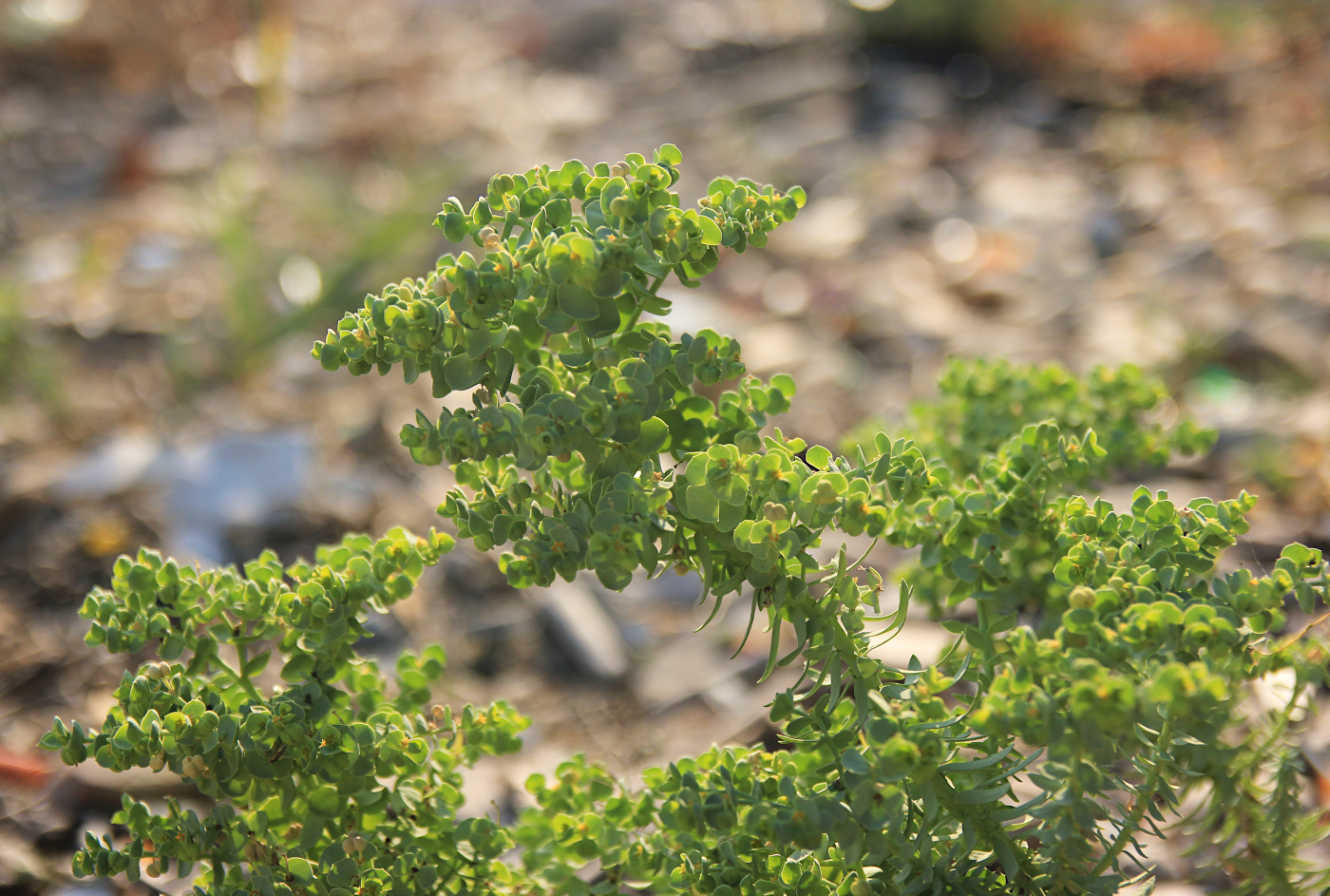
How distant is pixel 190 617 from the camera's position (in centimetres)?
111

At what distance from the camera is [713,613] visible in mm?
946

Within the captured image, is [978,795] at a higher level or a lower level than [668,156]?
lower

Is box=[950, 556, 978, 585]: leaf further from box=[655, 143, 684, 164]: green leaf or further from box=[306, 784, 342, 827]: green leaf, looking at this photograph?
box=[306, 784, 342, 827]: green leaf

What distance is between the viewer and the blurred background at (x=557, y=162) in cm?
222

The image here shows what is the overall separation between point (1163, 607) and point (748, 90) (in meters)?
4.69

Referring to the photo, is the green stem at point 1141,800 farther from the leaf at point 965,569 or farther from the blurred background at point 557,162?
the blurred background at point 557,162

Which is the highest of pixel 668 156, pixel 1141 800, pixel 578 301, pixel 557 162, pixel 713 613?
pixel 557 162

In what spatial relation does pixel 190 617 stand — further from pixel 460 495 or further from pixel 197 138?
pixel 197 138

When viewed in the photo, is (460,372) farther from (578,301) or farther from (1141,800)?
(1141,800)

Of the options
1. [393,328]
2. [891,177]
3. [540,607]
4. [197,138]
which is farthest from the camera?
[197,138]

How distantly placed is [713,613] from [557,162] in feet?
12.0

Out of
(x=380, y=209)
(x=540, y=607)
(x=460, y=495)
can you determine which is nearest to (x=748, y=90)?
(x=380, y=209)

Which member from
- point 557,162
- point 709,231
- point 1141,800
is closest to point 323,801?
point 709,231

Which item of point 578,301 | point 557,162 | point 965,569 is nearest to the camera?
point 578,301
